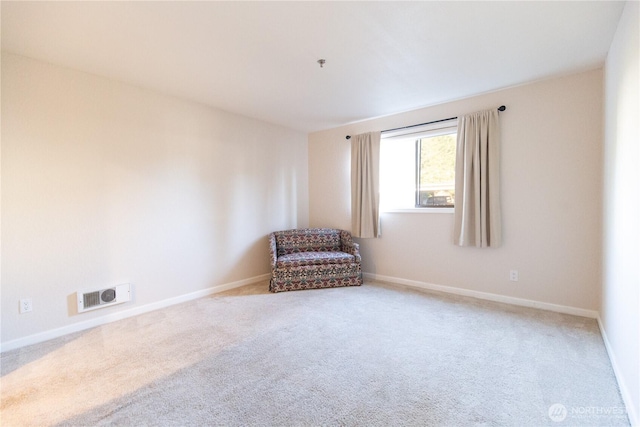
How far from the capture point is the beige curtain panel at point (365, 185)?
420cm

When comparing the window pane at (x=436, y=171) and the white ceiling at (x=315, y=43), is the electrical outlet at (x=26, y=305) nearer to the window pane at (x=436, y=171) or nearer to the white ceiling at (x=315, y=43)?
the white ceiling at (x=315, y=43)

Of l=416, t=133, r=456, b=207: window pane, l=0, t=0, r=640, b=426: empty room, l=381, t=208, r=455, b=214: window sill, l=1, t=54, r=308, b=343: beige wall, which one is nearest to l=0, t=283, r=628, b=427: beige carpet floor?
l=0, t=0, r=640, b=426: empty room

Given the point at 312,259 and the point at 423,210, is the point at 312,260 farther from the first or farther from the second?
the point at 423,210

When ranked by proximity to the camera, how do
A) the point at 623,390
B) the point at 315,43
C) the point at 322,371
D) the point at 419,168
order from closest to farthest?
the point at 623,390
the point at 322,371
the point at 315,43
the point at 419,168

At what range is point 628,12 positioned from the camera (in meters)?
1.77

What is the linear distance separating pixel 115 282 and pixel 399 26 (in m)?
3.43

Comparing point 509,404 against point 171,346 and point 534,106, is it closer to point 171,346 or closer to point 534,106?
point 171,346

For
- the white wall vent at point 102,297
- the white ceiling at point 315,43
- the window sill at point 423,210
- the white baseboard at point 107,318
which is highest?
the white ceiling at point 315,43

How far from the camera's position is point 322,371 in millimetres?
1943

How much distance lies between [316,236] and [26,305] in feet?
10.4

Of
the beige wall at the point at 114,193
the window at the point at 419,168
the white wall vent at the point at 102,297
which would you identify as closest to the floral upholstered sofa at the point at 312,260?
the beige wall at the point at 114,193

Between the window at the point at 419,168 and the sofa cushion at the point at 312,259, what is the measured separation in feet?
3.18

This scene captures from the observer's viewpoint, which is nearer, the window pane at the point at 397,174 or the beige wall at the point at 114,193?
the beige wall at the point at 114,193

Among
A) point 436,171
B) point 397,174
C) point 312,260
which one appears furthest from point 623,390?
point 397,174
